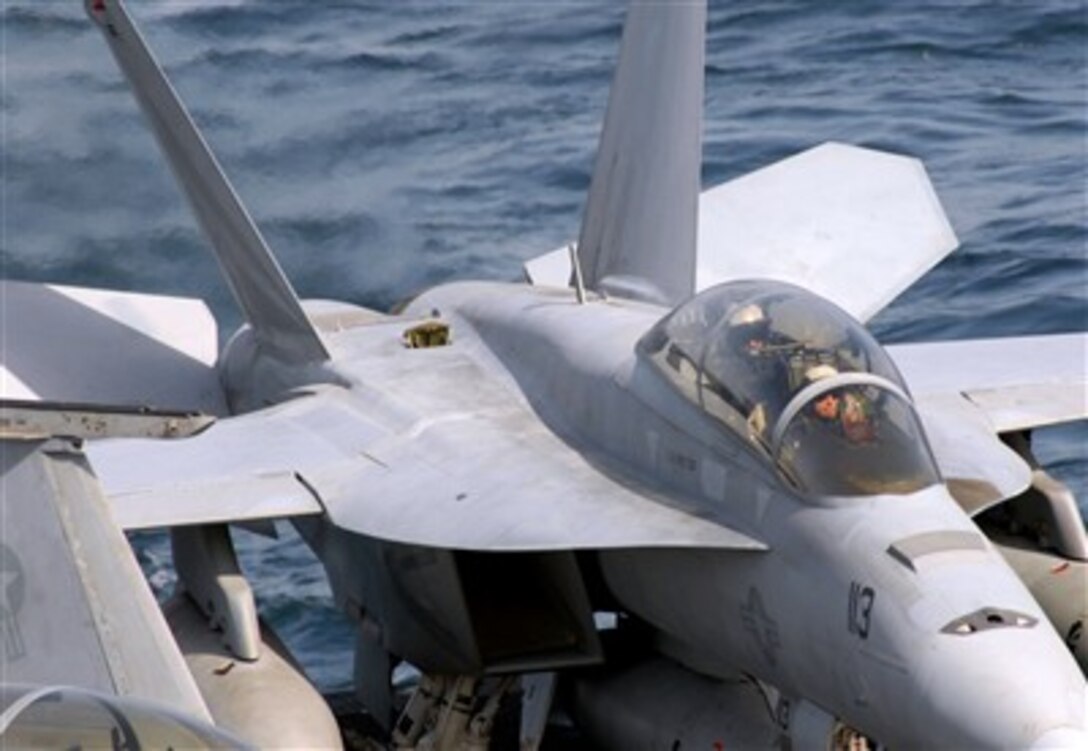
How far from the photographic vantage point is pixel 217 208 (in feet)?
51.4

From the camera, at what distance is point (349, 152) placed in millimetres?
26625

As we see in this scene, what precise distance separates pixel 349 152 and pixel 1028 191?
5597mm

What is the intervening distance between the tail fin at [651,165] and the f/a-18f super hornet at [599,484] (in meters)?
0.02

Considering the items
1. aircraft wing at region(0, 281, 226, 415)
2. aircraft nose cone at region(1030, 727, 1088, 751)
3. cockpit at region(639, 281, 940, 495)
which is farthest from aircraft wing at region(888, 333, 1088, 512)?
aircraft wing at region(0, 281, 226, 415)

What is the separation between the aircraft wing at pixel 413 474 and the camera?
1240 cm

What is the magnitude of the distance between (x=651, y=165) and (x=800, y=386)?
4534mm

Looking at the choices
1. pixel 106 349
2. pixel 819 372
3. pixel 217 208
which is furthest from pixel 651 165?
pixel 819 372

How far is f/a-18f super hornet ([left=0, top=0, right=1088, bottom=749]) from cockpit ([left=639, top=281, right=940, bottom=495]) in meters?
0.01

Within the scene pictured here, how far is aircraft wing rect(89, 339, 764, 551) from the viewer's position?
1240 centimetres

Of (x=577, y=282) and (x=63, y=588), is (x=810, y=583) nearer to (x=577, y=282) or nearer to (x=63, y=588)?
(x=63, y=588)

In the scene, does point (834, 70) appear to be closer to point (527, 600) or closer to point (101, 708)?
point (527, 600)

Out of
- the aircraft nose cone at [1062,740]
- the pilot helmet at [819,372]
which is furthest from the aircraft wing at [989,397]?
the aircraft nose cone at [1062,740]

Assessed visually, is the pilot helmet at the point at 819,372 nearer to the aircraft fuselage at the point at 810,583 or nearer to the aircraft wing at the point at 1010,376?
the aircraft fuselage at the point at 810,583

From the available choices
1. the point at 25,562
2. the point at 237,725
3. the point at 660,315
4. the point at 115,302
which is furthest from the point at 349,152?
the point at 25,562
